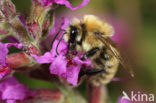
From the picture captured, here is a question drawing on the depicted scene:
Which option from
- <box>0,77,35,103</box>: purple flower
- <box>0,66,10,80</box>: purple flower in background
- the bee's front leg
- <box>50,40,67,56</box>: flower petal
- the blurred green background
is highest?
<box>50,40,67,56</box>: flower petal

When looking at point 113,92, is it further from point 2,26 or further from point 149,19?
point 2,26

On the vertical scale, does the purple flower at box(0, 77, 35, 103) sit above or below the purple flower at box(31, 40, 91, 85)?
below

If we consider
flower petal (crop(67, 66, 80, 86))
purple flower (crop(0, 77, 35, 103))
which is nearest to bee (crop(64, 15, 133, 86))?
flower petal (crop(67, 66, 80, 86))

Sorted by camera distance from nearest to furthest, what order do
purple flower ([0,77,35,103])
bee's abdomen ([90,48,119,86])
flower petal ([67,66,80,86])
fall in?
flower petal ([67,66,80,86]) → bee's abdomen ([90,48,119,86]) → purple flower ([0,77,35,103])

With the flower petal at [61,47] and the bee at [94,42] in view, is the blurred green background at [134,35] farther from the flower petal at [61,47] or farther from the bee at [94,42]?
the flower petal at [61,47]

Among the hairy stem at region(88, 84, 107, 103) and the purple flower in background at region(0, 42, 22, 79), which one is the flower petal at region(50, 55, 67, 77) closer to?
the purple flower in background at region(0, 42, 22, 79)

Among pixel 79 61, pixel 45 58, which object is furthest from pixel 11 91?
pixel 79 61

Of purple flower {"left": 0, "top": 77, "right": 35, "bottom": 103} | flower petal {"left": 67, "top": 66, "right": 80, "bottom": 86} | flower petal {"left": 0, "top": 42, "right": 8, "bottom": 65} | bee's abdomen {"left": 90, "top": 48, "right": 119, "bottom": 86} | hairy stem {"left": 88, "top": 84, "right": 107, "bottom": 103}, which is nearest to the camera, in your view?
flower petal {"left": 0, "top": 42, "right": 8, "bottom": 65}
